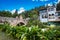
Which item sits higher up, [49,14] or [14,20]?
[49,14]

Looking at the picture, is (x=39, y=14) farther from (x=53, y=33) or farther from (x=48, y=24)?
(x=53, y=33)

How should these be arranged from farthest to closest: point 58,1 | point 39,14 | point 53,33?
point 39,14
point 58,1
point 53,33

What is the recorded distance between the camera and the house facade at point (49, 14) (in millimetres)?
8648

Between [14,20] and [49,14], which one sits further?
[14,20]

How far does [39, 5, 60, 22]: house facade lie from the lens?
28.4ft

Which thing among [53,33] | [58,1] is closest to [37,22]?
[58,1]

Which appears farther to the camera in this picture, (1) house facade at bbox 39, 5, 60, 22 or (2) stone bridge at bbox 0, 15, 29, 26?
(2) stone bridge at bbox 0, 15, 29, 26

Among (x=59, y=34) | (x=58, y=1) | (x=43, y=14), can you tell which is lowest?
(x=59, y=34)

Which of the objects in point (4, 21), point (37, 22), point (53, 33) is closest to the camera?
point (53, 33)

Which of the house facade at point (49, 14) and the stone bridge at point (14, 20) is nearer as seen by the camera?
the house facade at point (49, 14)

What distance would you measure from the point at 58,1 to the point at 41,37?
13.3ft

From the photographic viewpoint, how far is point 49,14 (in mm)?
9141

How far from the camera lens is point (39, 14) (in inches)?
379

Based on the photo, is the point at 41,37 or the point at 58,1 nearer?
the point at 41,37
